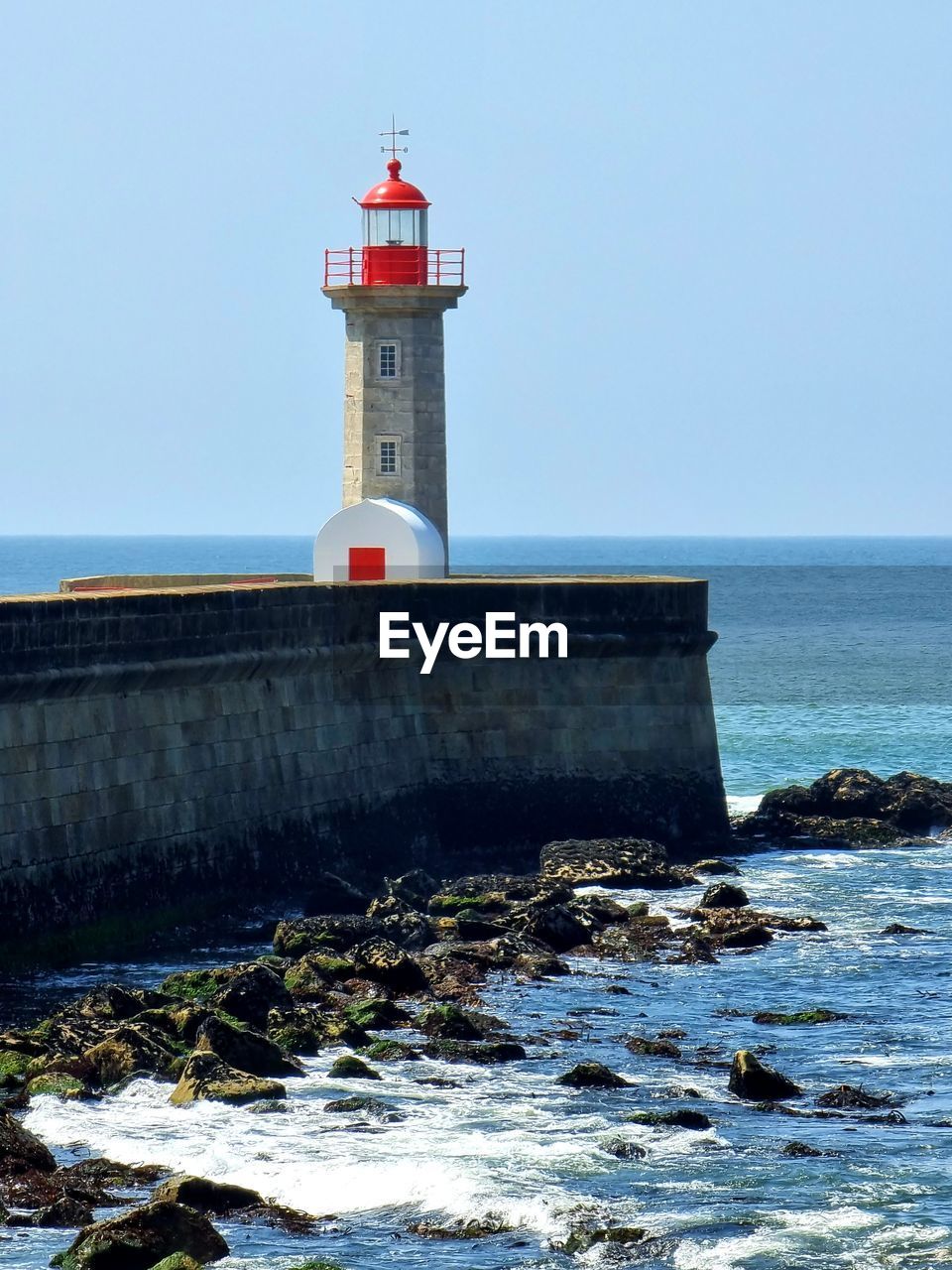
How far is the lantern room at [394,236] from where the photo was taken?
28828 millimetres

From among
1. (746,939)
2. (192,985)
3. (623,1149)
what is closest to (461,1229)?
(623,1149)

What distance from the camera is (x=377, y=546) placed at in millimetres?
27219

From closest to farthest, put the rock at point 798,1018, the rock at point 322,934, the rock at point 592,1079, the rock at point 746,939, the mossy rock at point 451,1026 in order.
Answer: the rock at point 592,1079, the mossy rock at point 451,1026, the rock at point 798,1018, the rock at point 322,934, the rock at point 746,939

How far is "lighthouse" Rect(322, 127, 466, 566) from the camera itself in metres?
28.8

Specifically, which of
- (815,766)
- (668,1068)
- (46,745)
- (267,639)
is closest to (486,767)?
(267,639)

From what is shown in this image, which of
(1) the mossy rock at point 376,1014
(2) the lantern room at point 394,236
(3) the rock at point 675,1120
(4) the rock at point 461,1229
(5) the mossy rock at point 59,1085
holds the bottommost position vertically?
(4) the rock at point 461,1229

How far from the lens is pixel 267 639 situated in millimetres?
22406

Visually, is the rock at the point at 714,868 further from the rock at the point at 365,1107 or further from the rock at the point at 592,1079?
the rock at the point at 365,1107

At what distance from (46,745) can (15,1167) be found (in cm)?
672

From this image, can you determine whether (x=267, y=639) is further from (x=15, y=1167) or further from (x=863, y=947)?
(x=15, y=1167)

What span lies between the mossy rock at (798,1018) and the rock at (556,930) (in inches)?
122

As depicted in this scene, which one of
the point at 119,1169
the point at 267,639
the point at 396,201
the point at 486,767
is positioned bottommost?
the point at 119,1169

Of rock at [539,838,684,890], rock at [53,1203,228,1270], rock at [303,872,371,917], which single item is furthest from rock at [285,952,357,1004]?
rock at [53,1203,228,1270]

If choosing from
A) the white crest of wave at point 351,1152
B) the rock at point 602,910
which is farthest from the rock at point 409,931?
the white crest of wave at point 351,1152
